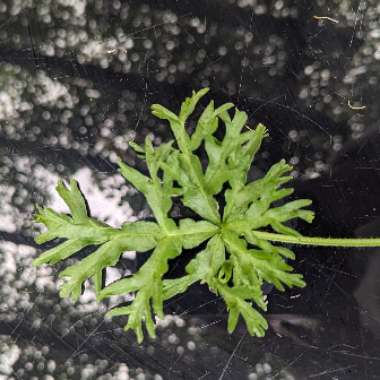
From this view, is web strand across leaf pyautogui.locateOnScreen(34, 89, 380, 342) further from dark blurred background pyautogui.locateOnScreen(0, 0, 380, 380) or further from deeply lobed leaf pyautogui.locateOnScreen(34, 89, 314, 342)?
dark blurred background pyautogui.locateOnScreen(0, 0, 380, 380)

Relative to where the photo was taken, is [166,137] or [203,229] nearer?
[203,229]

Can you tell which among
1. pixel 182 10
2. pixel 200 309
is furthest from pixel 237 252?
pixel 182 10

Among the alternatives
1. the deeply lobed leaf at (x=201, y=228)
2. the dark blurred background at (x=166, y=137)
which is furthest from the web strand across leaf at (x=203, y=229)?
the dark blurred background at (x=166, y=137)

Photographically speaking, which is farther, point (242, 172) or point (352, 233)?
point (352, 233)

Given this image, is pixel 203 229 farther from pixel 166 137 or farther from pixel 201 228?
pixel 166 137

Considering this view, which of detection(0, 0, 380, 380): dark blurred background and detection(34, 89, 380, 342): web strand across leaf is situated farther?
detection(0, 0, 380, 380): dark blurred background

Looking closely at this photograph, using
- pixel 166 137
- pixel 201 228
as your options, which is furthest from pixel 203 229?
pixel 166 137

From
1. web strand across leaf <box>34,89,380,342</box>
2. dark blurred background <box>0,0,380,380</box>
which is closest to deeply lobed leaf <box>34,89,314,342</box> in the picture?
web strand across leaf <box>34,89,380,342</box>

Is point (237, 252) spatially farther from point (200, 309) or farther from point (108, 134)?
point (108, 134)
